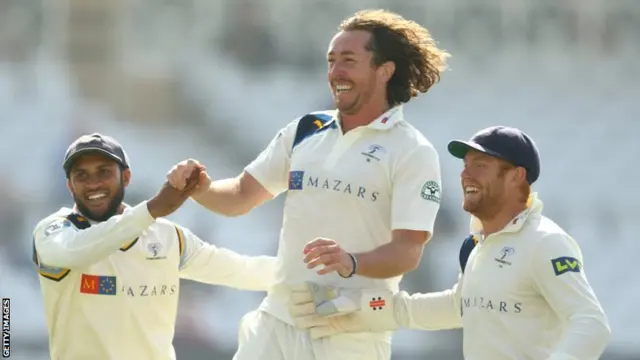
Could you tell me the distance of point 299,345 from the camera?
4160 mm

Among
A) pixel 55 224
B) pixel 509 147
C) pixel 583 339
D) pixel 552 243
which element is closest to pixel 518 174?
pixel 509 147

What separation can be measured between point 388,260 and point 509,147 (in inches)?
19.1

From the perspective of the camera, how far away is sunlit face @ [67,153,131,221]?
431 centimetres

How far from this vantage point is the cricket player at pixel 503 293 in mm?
3672

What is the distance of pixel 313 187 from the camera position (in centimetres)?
421

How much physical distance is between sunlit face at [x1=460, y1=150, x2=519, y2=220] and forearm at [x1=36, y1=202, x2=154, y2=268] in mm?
974

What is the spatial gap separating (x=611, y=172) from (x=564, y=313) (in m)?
5.96

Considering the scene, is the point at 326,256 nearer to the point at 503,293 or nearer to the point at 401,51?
the point at 503,293

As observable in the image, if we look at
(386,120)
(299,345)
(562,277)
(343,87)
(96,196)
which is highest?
(343,87)

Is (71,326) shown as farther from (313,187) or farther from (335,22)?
(335,22)

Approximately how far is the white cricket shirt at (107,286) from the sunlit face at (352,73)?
0.72 meters

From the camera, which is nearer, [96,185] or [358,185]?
[358,185]

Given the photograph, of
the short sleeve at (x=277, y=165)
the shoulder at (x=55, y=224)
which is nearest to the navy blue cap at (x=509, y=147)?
the short sleeve at (x=277, y=165)

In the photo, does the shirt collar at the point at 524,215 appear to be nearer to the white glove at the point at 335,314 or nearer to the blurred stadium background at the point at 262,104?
the white glove at the point at 335,314
